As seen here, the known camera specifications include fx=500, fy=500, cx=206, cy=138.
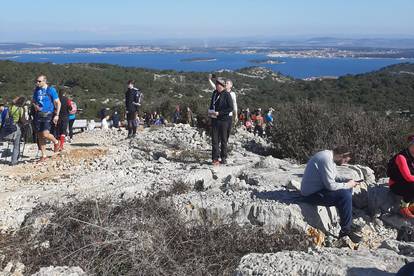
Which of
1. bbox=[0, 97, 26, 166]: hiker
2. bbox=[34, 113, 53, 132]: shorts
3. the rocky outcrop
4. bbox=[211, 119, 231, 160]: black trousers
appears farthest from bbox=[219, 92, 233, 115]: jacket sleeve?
the rocky outcrop

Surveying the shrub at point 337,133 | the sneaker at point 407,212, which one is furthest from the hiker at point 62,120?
the sneaker at point 407,212

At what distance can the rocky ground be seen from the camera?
13.6ft

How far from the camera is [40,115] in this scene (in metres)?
8.60

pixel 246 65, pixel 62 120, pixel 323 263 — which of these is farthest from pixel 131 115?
pixel 246 65

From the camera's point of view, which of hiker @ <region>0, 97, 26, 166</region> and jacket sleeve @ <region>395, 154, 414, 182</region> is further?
hiker @ <region>0, 97, 26, 166</region>

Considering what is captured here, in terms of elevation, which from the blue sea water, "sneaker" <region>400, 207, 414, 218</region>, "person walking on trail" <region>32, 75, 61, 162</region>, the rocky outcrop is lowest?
the blue sea water

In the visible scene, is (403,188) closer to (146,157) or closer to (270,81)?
(146,157)

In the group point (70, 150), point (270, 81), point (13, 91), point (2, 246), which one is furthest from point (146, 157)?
point (270, 81)

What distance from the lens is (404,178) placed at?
605 centimetres

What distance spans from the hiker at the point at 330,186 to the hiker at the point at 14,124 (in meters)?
5.46

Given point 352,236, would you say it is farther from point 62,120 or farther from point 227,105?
point 62,120

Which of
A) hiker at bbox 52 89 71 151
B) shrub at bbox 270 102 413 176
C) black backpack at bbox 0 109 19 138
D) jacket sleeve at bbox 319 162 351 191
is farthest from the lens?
hiker at bbox 52 89 71 151

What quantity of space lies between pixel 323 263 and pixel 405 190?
8.54ft

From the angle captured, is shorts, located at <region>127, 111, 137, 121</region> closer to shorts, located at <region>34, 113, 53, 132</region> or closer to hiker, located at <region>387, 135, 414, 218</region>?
shorts, located at <region>34, 113, 53, 132</region>
